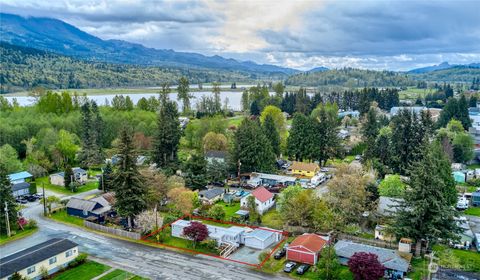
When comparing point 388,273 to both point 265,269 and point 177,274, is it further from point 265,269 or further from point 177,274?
point 177,274

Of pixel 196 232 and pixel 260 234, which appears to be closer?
pixel 196 232

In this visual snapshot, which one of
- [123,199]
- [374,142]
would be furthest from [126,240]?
[374,142]

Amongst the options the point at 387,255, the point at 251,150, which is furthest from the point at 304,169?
the point at 387,255

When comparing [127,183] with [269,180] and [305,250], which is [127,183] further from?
[269,180]

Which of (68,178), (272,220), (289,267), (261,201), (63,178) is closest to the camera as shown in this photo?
(289,267)

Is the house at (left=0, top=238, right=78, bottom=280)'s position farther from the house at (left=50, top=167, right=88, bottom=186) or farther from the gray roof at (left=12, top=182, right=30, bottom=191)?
the house at (left=50, top=167, right=88, bottom=186)

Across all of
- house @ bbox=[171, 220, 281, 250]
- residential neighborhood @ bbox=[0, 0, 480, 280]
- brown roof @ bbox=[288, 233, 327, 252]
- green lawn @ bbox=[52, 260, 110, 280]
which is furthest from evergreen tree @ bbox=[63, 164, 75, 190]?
brown roof @ bbox=[288, 233, 327, 252]
